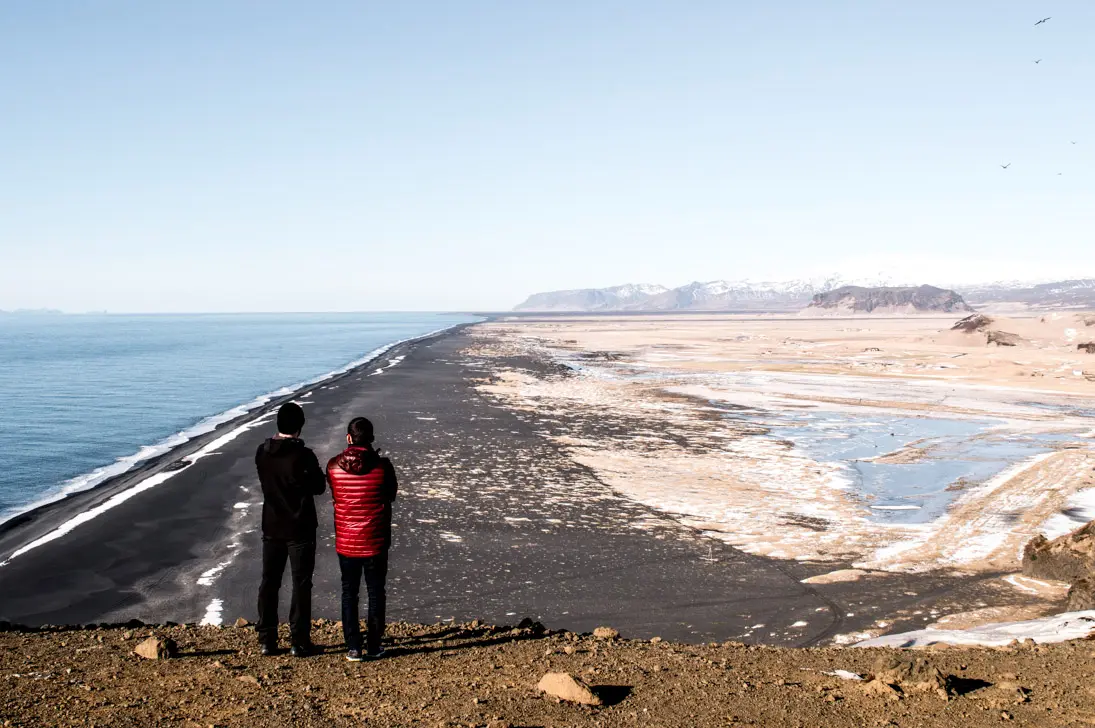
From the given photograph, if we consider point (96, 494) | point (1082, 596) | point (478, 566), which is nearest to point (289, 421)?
point (478, 566)

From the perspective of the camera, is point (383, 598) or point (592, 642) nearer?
point (383, 598)

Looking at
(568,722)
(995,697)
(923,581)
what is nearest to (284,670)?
(568,722)

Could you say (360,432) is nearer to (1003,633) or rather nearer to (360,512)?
(360,512)

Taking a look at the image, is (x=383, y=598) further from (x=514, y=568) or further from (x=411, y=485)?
(x=411, y=485)

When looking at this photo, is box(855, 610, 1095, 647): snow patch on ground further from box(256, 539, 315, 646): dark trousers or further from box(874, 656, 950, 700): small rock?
box(256, 539, 315, 646): dark trousers

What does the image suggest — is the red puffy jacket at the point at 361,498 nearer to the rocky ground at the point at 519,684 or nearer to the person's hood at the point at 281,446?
the person's hood at the point at 281,446
